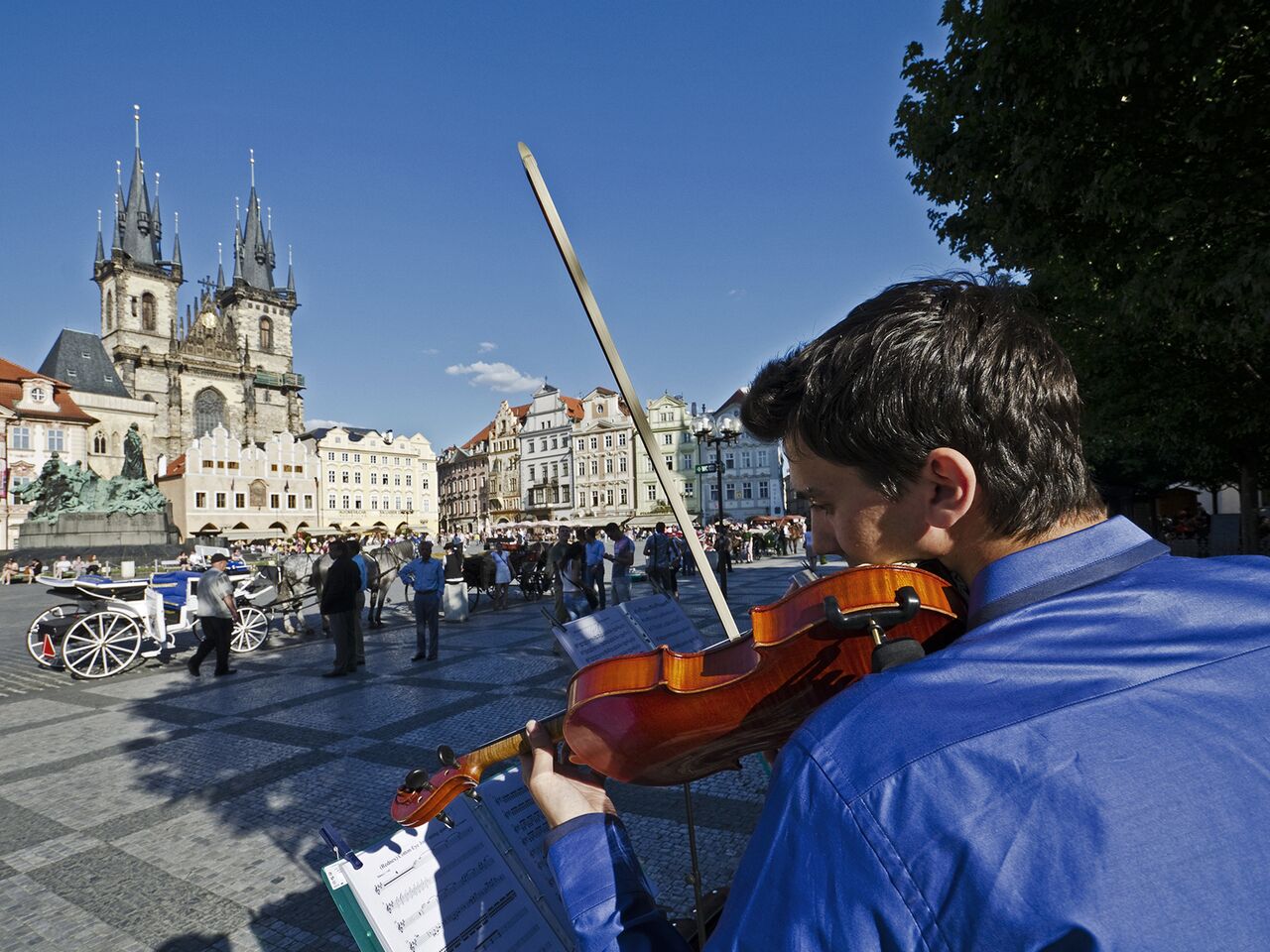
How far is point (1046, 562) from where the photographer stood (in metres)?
0.97

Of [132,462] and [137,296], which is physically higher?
[137,296]

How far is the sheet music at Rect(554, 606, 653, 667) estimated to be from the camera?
2400 millimetres

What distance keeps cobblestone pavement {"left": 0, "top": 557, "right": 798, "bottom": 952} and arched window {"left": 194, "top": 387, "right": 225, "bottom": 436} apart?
8168cm

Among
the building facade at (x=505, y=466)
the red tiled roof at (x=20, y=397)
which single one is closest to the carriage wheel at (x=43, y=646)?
the red tiled roof at (x=20, y=397)

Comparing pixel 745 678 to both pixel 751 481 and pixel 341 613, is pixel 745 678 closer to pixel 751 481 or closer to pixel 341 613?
pixel 341 613

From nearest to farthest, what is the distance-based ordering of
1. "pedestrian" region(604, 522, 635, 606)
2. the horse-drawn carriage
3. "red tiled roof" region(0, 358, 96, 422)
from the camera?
the horse-drawn carriage
"pedestrian" region(604, 522, 635, 606)
"red tiled roof" region(0, 358, 96, 422)

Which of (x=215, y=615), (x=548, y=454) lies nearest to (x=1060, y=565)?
(x=215, y=615)

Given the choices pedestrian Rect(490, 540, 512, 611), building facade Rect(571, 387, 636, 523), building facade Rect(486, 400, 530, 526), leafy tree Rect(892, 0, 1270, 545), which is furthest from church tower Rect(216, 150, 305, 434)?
leafy tree Rect(892, 0, 1270, 545)

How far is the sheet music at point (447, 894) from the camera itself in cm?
151

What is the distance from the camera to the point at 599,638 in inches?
98.3

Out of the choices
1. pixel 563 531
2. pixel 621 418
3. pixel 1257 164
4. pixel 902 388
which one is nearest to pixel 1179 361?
pixel 1257 164

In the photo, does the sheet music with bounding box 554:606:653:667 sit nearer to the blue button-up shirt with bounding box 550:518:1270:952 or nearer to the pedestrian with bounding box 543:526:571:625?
the blue button-up shirt with bounding box 550:518:1270:952

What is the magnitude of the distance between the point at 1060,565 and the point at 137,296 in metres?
97.7

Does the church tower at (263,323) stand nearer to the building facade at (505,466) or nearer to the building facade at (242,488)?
the building facade at (242,488)
